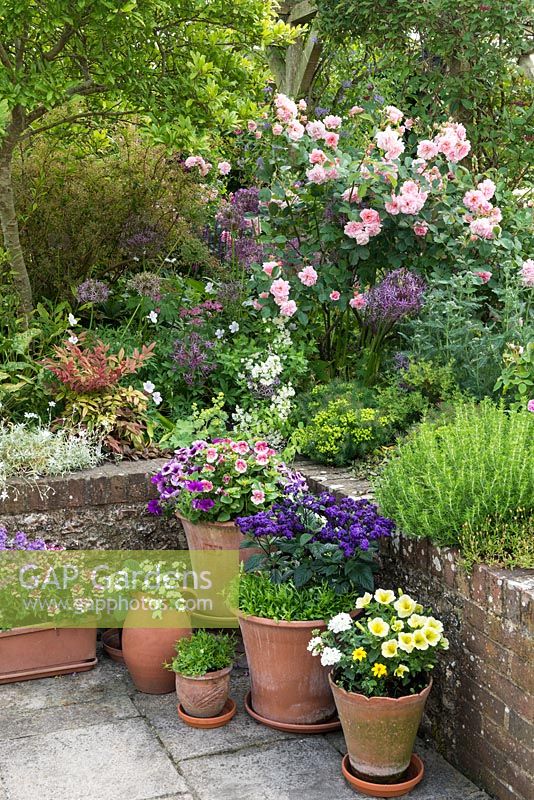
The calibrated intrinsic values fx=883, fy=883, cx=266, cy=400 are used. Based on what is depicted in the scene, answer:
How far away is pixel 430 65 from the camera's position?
5.21 meters

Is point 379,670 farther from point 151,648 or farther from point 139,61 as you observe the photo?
point 139,61

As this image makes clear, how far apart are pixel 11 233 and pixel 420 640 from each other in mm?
3090

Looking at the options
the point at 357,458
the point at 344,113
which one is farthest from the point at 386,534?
the point at 344,113

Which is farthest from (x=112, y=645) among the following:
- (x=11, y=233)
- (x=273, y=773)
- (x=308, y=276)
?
(x=11, y=233)

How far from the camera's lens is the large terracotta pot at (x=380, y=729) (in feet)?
8.84

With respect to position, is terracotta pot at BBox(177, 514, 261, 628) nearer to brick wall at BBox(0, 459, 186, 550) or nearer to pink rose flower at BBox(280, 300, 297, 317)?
brick wall at BBox(0, 459, 186, 550)

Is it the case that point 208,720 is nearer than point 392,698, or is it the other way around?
point 392,698

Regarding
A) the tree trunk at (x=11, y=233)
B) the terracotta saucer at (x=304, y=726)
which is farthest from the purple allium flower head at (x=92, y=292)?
the terracotta saucer at (x=304, y=726)

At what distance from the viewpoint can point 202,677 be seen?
318cm

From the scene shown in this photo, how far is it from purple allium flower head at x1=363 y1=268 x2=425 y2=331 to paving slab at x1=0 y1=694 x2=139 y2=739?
2.11 meters

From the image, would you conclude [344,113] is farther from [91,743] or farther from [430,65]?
[91,743]

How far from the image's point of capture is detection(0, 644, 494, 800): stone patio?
2.79 metres

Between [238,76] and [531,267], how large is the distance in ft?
5.65

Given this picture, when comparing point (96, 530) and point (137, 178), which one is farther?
point (137, 178)
